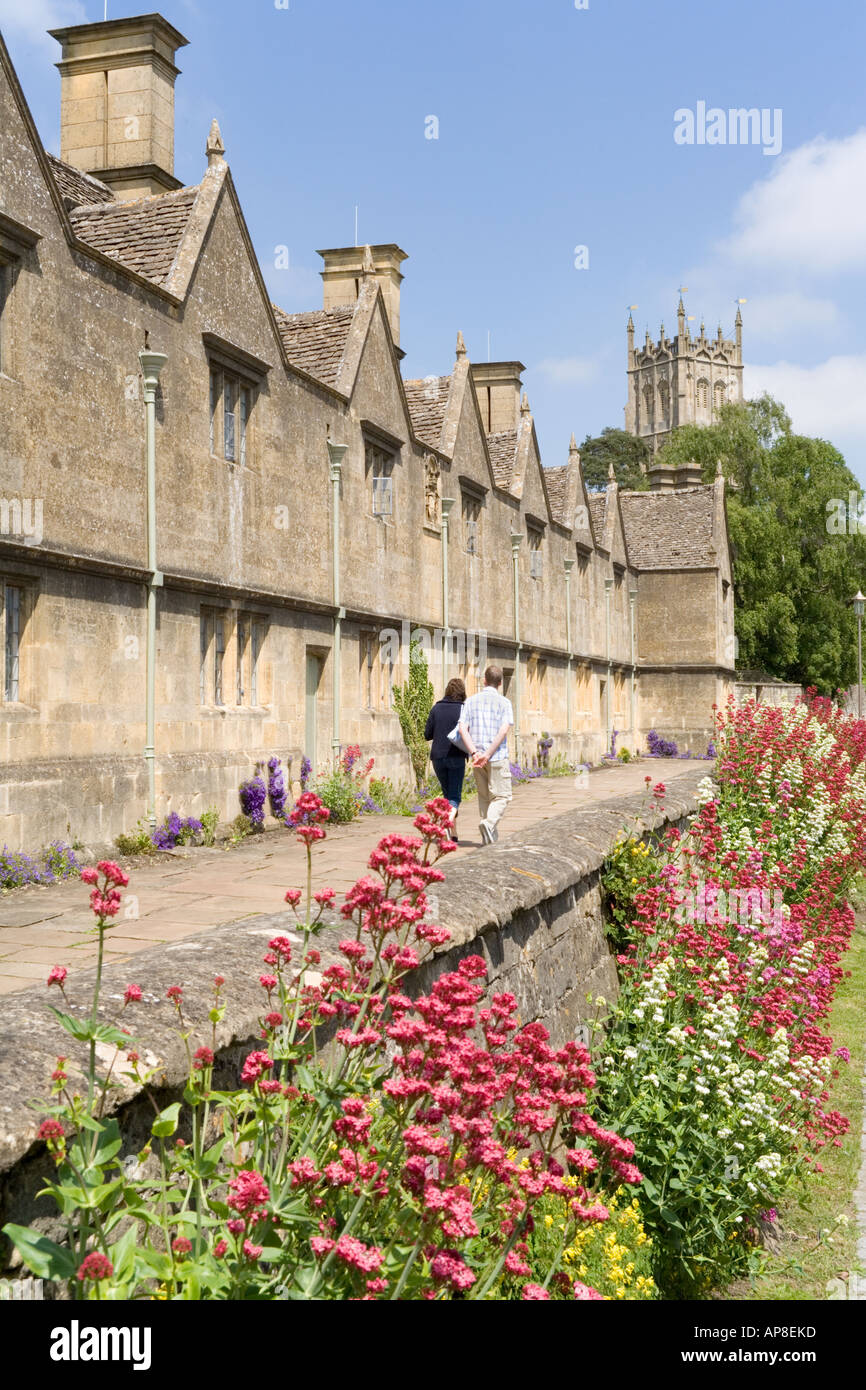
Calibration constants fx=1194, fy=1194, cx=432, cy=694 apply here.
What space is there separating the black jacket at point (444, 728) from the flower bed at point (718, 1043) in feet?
8.68

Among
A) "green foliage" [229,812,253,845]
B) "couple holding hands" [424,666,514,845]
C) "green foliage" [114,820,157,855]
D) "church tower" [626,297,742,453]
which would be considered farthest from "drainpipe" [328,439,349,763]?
"church tower" [626,297,742,453]

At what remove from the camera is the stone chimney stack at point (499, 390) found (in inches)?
1147

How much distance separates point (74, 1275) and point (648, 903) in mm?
5322

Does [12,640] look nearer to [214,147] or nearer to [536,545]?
[214,147]

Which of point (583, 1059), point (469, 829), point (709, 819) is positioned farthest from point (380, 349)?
point (583, 1059)

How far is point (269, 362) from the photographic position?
1426 cm

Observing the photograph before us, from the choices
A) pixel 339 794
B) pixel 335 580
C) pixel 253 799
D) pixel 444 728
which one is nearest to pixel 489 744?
pixel 444 728

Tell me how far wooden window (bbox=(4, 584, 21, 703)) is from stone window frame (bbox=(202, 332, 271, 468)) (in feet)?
11.9

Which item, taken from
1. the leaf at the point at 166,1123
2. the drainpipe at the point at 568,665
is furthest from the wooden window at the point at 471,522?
the leaf at the point at 166,1123

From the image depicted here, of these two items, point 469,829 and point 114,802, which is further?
point 469,829

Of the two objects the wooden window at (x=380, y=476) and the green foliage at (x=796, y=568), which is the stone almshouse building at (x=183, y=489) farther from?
the green foliage at (x=796, y=568)

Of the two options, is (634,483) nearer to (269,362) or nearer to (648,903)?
(269,362)

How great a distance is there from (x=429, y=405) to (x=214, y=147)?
9.35 meters

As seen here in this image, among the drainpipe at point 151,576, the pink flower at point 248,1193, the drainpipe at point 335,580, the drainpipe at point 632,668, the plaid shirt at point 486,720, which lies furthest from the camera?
the drainpipe at point 632,668
